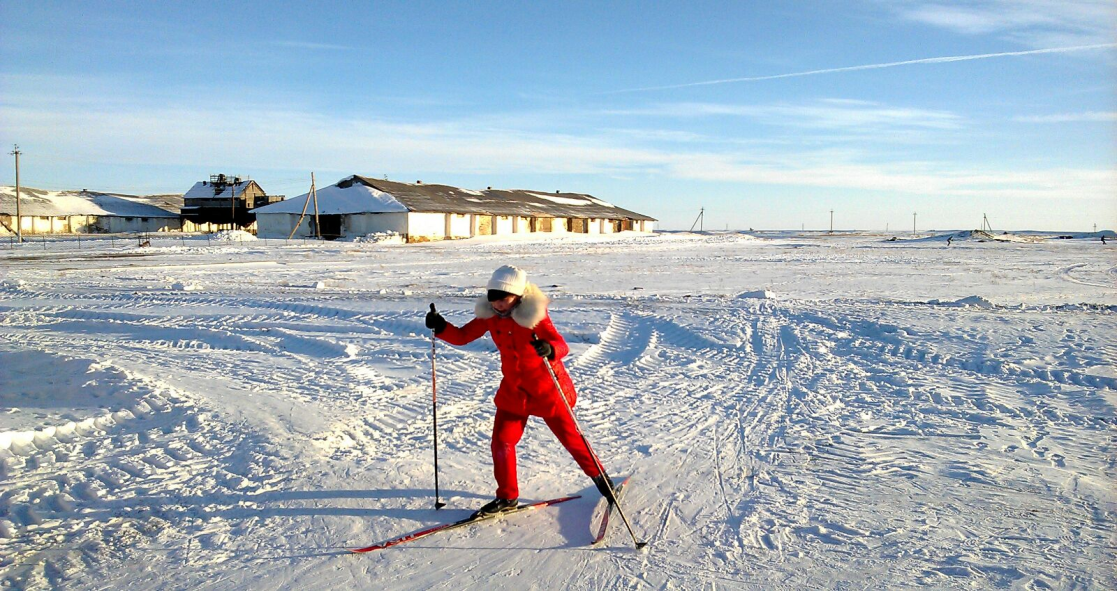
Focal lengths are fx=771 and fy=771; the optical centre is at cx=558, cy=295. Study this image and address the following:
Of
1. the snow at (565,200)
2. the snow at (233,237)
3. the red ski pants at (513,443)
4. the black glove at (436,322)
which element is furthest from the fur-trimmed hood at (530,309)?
the snow at (565,200)

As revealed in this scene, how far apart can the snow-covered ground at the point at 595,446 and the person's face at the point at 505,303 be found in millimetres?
1274

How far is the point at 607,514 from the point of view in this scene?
184 inches

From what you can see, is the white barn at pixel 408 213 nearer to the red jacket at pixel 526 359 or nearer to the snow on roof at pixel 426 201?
the snow on roof at pixel 426 201

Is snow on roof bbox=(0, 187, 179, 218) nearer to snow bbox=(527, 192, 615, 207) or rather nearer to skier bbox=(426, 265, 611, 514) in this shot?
snow bbox=(527, 192, 615, 207)

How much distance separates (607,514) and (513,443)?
721mm

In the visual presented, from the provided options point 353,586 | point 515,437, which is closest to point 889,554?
point 515,437

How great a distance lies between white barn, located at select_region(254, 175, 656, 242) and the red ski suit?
129 ft

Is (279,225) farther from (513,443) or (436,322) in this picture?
(513,443)

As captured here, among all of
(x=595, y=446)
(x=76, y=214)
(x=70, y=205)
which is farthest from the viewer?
(x=70, y=205)

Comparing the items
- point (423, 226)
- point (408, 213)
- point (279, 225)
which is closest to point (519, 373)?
point (408, 213)

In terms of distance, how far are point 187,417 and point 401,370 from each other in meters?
2.53

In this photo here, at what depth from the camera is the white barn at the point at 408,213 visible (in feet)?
148

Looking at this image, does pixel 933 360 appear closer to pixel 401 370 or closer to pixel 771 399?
pixel 771 399

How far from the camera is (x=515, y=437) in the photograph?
15.0 feet
